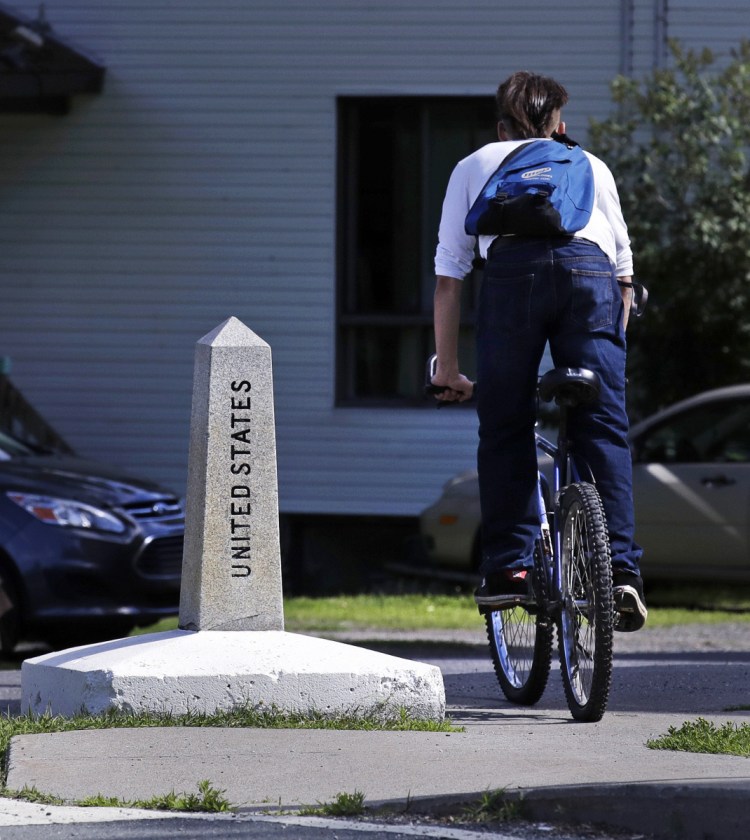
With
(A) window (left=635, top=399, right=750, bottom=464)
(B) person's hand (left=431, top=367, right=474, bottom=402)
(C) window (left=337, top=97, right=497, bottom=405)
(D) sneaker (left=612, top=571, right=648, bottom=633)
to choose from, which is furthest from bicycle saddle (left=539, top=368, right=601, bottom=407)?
(C) window (left=337, top=97, right=497, bottom=405)

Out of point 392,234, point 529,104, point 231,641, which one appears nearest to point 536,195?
point 529,104

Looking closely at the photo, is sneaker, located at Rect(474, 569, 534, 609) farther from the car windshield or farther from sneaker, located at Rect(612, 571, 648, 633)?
the car windshield

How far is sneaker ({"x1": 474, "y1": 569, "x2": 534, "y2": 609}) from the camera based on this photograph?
5.61 metres

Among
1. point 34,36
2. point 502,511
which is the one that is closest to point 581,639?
point 502,511

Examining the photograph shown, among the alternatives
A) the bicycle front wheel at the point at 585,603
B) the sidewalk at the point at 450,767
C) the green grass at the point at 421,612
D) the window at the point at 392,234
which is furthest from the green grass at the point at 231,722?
the window at the point at 392,234

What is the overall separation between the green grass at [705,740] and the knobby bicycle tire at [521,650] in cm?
74

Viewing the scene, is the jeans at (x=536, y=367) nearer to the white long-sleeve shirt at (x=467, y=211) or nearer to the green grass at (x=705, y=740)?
the white long-sleeve shirt at (x=467, y=211)

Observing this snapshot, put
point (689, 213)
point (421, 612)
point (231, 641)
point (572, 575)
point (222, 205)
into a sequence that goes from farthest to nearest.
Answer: point (222, 205) < point (689, 213) < point (421, 612) < point (231, 641) < point (572, 575)

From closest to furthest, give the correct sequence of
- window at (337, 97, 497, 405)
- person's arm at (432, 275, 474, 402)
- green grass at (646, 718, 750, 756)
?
green grass at (646, 718, 750, 756) → person's arm at (432, 275, 474, 402) → window at (337, 97, 497, 405)

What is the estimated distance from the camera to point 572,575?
5414 mm

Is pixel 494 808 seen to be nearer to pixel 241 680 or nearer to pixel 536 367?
pixel 241 680

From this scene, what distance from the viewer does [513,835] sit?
4055 mm

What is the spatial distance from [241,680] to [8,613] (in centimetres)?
373

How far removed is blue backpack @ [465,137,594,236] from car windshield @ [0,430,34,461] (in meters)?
5.00
